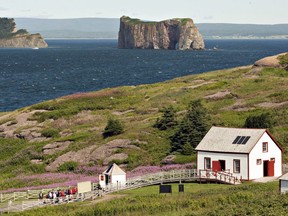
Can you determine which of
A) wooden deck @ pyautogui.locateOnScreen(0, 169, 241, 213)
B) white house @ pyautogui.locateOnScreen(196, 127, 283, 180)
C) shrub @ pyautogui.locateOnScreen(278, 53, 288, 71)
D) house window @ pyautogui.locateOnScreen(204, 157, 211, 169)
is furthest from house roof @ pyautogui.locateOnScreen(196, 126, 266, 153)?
shrub @ pyautogui.locateOnScreen(278, 53, 288, 71)

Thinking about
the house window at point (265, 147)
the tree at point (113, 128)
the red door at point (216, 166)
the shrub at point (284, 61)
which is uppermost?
the shrub at point (284, 61)

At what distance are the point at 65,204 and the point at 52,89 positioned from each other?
4345 inches

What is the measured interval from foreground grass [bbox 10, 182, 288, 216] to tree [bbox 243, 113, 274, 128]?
15585mm

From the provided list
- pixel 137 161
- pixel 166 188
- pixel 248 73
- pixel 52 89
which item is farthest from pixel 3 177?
pixel 52 89

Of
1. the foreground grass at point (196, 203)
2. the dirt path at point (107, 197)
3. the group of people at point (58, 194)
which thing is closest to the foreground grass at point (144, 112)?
the dirt path at point (107, 197)

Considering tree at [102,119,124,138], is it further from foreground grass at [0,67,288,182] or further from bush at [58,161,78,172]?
bush at [58,161,78,172]

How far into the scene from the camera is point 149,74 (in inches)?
7805

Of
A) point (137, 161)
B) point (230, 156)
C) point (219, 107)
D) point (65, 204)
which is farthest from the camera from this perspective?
point (219, 107)

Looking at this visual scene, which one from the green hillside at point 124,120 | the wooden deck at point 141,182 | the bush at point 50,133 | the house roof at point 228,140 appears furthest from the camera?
the bush at point 50,133

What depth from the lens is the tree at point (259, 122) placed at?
221ft

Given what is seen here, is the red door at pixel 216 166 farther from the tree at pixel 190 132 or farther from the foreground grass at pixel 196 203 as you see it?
the tree at pixel 190 132

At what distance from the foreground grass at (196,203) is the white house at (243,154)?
10.6 ft

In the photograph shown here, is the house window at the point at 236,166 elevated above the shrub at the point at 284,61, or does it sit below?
below

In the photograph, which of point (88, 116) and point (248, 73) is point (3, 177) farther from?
point (248, 73)
